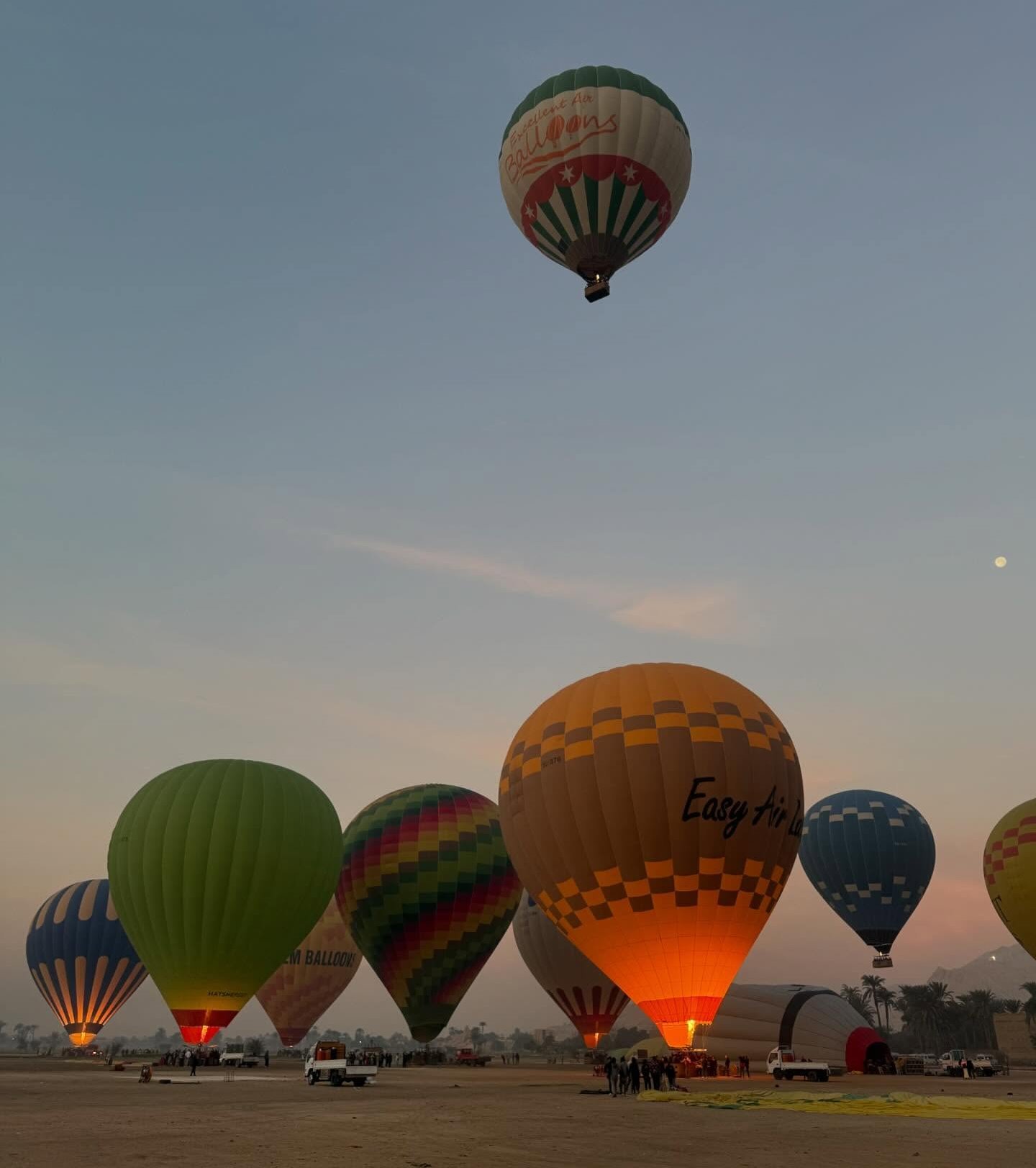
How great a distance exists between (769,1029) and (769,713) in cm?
1561

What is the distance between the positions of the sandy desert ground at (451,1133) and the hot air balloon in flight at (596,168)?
89.4 feet

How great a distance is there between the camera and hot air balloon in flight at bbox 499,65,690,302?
36938 mm

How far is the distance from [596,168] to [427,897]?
29.9m

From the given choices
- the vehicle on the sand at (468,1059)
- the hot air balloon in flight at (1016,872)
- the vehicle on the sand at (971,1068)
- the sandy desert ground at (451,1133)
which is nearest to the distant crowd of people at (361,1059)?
the sandy desert ground at (451,1133)

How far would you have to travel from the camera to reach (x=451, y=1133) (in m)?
15.1

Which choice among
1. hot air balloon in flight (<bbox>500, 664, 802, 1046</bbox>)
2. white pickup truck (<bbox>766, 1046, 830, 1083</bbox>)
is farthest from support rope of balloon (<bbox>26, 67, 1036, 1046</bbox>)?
white pickup truck (<bbox>766, 1046, 830, 1083</bbox>)

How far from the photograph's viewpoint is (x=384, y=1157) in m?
12.1

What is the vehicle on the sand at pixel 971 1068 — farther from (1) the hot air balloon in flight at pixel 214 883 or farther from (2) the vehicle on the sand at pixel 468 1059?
(1) the hot air balloon in flight at pixel 214 883

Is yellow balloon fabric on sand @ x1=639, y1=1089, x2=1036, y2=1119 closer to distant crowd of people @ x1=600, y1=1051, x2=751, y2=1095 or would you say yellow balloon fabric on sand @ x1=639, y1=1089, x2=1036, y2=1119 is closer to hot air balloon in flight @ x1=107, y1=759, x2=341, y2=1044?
distant crowd of people @ x1=600, y1=1051, x2=751, y2=1095

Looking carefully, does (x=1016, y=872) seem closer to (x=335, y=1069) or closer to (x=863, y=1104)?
(x=863, y=1104)

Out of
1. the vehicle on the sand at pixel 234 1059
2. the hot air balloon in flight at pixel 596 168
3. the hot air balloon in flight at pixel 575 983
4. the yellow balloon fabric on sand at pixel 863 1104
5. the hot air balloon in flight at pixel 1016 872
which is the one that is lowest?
the vehicle on the sand at pixel 234 1059

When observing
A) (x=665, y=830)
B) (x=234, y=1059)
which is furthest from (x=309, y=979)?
(x=665, y=830)

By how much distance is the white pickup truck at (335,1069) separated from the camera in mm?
30453

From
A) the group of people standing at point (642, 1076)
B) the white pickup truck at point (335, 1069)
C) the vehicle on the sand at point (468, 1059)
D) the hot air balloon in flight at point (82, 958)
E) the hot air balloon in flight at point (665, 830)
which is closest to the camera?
the group of people standing at point (642, 1076)
